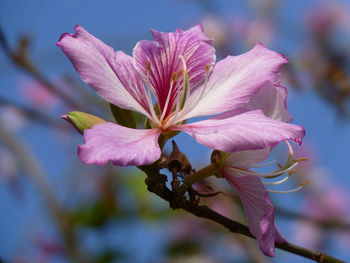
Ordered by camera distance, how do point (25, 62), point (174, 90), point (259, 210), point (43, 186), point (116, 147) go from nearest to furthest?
point (116, 147) < point (259, 210) < point (174, 90) < point (25, 62) < point (43, 186)

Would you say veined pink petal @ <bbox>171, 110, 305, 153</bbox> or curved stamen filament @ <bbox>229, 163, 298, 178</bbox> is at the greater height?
veined pink petal @ <bbox>171, 110, 305, 153</bbox>

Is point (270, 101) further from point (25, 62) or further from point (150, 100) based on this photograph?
point (25, 62)

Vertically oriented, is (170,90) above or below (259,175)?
above

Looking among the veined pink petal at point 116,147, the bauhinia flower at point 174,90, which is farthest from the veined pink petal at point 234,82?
the veined pink petal at point 116,147

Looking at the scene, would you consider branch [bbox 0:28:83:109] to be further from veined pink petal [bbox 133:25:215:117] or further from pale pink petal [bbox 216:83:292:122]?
pale pink petal [bbox 216:83:292:122]

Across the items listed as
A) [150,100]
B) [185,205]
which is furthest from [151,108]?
[185,205]

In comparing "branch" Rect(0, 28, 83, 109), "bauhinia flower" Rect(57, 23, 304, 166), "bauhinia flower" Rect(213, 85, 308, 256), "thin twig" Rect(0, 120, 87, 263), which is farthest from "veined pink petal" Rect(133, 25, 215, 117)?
"thin twig" Rect(0, 120, 87, 263)

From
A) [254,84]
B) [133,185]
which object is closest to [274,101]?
[254,84]
